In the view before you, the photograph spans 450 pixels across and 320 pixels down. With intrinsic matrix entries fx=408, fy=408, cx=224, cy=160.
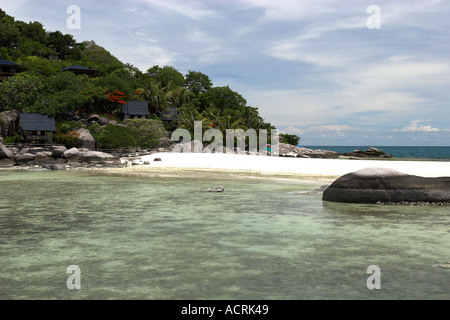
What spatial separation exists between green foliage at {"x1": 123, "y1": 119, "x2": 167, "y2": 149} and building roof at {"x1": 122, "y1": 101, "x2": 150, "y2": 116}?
276 inches

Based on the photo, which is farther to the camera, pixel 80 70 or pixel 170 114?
pixel 80 70

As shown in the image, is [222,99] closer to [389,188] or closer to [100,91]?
[100,91]

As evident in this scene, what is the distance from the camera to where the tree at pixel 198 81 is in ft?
286

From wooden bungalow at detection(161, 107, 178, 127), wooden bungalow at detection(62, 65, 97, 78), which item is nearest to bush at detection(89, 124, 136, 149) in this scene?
wooden bungalow at detection(161, 107, 178, 127)

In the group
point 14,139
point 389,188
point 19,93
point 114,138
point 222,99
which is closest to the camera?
point 389,188

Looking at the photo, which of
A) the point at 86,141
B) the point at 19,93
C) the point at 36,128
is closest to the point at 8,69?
the point at 19,93

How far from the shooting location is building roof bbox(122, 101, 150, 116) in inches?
2404

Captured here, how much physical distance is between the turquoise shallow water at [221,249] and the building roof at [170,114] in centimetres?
5174

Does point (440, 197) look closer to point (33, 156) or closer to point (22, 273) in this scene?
point (22, 273)

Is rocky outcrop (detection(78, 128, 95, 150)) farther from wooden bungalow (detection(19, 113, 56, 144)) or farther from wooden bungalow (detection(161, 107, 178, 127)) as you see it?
wooden bungalow (detection(161, 107, 178, 127))

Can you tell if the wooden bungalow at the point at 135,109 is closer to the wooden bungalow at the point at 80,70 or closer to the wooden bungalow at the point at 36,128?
the wooden bungalow at the point at 80,70

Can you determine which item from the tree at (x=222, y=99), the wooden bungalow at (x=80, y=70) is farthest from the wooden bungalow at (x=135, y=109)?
the tree at (x=222, y=99)

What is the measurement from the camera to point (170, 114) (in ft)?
220

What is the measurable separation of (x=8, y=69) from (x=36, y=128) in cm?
2528
